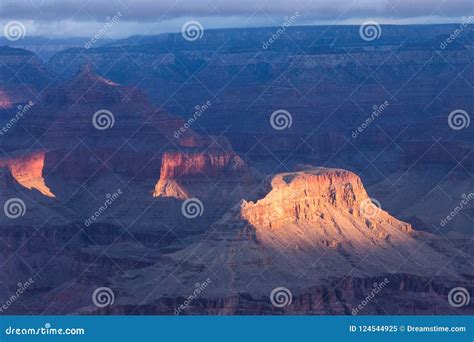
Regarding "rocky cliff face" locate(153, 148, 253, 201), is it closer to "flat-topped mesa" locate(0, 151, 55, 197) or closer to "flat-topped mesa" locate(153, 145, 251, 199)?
"flat-topped mesa" locate(153, 145, 251, 199)

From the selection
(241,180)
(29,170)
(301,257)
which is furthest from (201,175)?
(301,257)

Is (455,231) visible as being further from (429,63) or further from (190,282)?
(429,63)

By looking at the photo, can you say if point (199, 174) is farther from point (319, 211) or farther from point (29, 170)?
point (319, 211)

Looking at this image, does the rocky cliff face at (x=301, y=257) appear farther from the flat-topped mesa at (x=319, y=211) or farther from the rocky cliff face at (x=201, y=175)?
the rocky cliff face at (x=201, y=175)

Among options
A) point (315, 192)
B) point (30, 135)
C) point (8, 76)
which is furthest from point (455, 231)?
point (8, 76)

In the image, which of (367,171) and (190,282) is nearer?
(190,282)

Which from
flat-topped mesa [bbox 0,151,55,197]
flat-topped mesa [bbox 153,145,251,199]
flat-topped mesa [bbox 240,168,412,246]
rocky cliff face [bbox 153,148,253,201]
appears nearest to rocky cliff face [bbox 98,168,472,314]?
flat-topped mesa [bbox 240,168,412,246]
